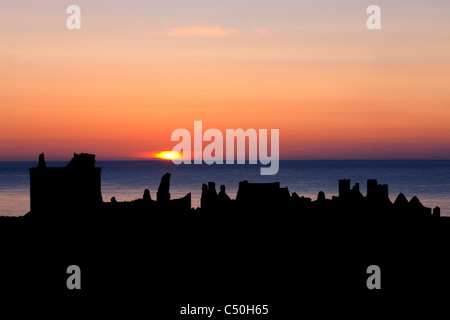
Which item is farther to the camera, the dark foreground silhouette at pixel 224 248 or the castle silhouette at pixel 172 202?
the castle silhouette at pixel 172 202

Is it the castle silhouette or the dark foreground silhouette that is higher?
the castle silhouette

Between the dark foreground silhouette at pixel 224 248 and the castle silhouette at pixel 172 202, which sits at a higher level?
the castle silhouette at pixel 172 202

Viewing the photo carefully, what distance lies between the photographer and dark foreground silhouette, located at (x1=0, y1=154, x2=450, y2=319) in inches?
1073

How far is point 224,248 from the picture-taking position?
30.4 meters

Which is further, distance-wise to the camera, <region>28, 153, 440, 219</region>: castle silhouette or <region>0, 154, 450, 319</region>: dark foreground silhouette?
<region>28, 153, 440, 219</region>: castle silhouette

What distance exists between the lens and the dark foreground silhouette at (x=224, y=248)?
27.2 metres

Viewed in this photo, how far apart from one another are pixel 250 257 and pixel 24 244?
939 centimetres

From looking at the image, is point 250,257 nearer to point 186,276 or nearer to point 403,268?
point 186,276

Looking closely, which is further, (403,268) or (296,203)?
(296,203)

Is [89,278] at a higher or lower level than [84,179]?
lower

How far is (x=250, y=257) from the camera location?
98.4 ft
